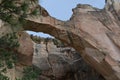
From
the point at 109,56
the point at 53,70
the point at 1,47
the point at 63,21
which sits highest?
the point at 1,47

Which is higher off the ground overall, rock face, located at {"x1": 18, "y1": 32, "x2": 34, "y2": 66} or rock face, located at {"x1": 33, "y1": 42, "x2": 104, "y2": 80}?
rock face, located at {"x1": 18, "y1": 32, "x2": 34, "y2": 66}

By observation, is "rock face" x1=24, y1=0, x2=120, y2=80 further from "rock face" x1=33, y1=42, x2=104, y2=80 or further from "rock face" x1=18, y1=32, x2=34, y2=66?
"rock face" x1=33, y1=42, x2=104, y2=80

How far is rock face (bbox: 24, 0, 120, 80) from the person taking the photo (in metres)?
14.7

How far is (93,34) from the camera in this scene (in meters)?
15.1

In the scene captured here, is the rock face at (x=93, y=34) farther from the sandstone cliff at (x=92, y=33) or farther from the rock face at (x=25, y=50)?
the rock face at (x=25, y=50)

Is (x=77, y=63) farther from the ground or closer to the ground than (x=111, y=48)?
closer to the ground

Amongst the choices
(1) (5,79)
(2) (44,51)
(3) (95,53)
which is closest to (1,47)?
(1) (5,79)

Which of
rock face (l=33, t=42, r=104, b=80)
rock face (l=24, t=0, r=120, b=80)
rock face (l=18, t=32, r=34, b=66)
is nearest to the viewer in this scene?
rock face (l=24, t=0, r=120, b=80)

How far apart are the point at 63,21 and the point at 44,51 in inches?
147

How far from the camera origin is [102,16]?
1552 centimetres

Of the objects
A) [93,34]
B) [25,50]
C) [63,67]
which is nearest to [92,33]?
[93,34]

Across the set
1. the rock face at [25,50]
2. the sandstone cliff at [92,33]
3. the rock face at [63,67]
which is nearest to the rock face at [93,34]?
the sandstone cliff at [92,33]

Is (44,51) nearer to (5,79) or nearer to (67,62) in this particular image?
(67,62)

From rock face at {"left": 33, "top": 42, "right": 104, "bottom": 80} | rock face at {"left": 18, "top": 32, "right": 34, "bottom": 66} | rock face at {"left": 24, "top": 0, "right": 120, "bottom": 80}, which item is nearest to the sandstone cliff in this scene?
rock face at {"left": 24, "top": 0, "right": 120, "bottom": 80}
